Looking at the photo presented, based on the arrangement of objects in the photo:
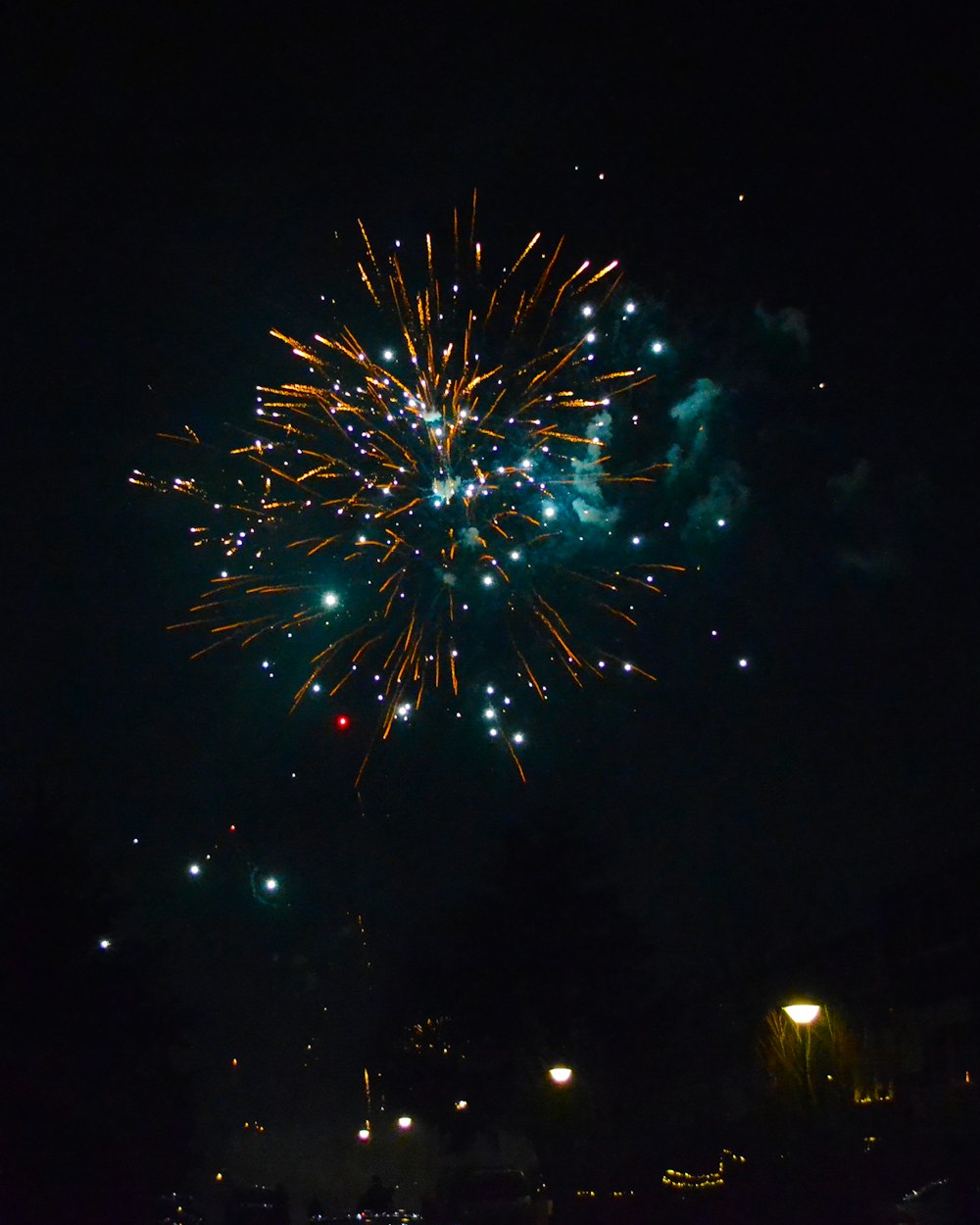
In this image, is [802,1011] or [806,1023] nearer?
[802,1011]

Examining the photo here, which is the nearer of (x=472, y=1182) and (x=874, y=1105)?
(x=472, y=1182)

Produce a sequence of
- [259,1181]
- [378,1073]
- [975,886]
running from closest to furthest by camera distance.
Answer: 1. [975,886]
2. [378,1073]
3. [259,1181]

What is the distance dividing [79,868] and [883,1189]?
14.8 meters

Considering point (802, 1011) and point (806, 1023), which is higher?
point (806, 1023)

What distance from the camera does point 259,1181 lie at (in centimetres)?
5781

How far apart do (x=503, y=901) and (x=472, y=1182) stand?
20.3 metres

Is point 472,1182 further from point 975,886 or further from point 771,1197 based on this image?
point 975,886

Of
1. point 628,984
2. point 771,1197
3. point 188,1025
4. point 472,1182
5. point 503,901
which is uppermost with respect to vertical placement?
point 503,901

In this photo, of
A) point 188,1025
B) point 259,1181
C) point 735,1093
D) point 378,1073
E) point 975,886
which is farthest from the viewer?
point 259,1181

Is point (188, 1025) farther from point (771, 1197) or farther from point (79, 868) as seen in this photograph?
point (771, 1197)

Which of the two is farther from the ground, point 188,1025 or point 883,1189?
point 188,1025

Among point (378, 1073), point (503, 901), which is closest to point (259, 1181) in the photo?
point (378, 1073)

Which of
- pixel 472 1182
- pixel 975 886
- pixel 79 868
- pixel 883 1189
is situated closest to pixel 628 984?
pixel 975 886

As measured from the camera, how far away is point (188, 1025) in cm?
2523
